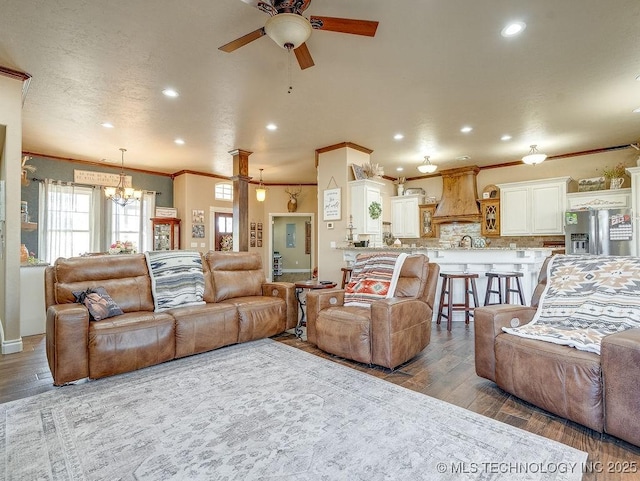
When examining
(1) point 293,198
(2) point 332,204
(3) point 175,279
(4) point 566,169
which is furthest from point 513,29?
(1) point 293,198

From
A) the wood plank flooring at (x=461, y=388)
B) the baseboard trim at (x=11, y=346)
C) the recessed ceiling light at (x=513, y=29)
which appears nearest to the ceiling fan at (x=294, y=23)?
the recessed ceiling light at (x=513, y=29)

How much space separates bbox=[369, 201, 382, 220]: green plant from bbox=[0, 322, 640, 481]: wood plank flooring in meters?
2.53

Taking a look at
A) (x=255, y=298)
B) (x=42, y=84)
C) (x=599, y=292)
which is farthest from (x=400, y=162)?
(x=42, y=84)

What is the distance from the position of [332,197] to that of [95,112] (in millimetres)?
3755

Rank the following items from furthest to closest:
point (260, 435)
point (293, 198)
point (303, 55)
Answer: point (293, 198) → point (303, 55) → point (260, 435)

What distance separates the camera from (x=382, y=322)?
283 centimetres

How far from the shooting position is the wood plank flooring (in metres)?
1.69

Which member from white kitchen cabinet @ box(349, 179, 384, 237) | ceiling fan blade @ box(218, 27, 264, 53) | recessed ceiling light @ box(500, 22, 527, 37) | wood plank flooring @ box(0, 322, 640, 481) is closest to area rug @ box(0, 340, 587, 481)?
wood plank flooring @ box(0, 322, 640, 481)

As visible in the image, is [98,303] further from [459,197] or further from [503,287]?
[459,197]

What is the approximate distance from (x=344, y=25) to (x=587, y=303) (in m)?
2.63

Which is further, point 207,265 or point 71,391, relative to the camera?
point 207,265

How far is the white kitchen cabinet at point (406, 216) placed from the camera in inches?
336

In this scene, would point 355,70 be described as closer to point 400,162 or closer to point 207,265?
point 207,265

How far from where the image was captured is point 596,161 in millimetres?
6453
